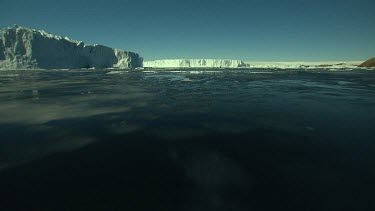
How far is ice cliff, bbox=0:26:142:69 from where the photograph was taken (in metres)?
48.4

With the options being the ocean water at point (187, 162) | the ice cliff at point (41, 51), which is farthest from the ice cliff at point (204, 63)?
the ocean water at point (187, 162)

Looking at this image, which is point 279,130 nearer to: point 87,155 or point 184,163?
point 184,163

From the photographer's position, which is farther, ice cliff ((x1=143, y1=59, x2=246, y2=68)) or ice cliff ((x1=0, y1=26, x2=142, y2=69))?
ice cliff ((x1=143, y1=59, x2=246, y2=68))

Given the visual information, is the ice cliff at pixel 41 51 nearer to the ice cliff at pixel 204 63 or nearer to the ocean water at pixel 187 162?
the ocean water at pixel 187 162

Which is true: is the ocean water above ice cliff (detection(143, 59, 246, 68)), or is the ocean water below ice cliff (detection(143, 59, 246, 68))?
below

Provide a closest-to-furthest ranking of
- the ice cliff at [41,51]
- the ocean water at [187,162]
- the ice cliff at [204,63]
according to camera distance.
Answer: the ocean water at [187,162] < the ice cliff at [41,51] < the ice cliff at [204,63]

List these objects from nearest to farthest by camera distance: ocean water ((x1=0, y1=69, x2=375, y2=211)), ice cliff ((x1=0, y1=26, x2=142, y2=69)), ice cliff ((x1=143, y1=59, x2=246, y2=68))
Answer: ocean water ((x1=0, y1=69, x2=375, y2=211))
ice cliff ((x1=0, y1=26, x2=142, y2=69))
ice cliff ((x1=143, y1=59, x2=246, y2=68))

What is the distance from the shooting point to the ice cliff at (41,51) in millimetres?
48438

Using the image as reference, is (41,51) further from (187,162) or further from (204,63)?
(204,63)

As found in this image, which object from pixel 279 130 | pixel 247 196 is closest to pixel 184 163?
pixel 247 196

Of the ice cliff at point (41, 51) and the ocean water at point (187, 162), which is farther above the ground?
the ice cliff at point (41, 51)

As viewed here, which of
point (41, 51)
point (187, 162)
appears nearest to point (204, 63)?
point (41, 51)

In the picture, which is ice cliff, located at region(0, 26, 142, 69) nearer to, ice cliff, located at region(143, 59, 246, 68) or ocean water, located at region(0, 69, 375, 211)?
ocean water, located at region(0, 69, 375, 211)

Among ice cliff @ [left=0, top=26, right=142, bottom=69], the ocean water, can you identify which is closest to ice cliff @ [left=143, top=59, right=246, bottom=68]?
ice cliff @ [left=0, top=26, right=142, bottom=69]
